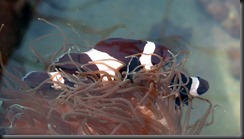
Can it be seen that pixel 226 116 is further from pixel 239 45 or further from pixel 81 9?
pixel 81 9

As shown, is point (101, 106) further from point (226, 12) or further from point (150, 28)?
point (226, 12)

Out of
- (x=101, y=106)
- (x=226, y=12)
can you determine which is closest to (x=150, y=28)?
(x=226, y=12)

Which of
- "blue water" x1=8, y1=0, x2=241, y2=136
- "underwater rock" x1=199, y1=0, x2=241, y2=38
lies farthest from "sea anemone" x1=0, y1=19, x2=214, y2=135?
"underwater rock" x1=199, y1=0, x2=241, y2=38

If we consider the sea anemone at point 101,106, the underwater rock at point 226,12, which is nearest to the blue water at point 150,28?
the underwater rock at point 226,12

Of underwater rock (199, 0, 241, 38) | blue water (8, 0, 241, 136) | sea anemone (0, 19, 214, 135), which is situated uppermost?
underwater rock (199, 0, 241, 38)

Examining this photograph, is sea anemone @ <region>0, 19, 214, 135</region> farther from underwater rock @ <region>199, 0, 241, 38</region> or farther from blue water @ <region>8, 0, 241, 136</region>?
underwater rock @ <region>199, 0, 241, 38</region>

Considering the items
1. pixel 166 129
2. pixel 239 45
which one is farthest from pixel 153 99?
pixel 239 45

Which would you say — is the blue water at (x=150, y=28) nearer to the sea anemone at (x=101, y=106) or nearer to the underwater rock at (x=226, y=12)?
the underwater rock at (x=226, y=12)
